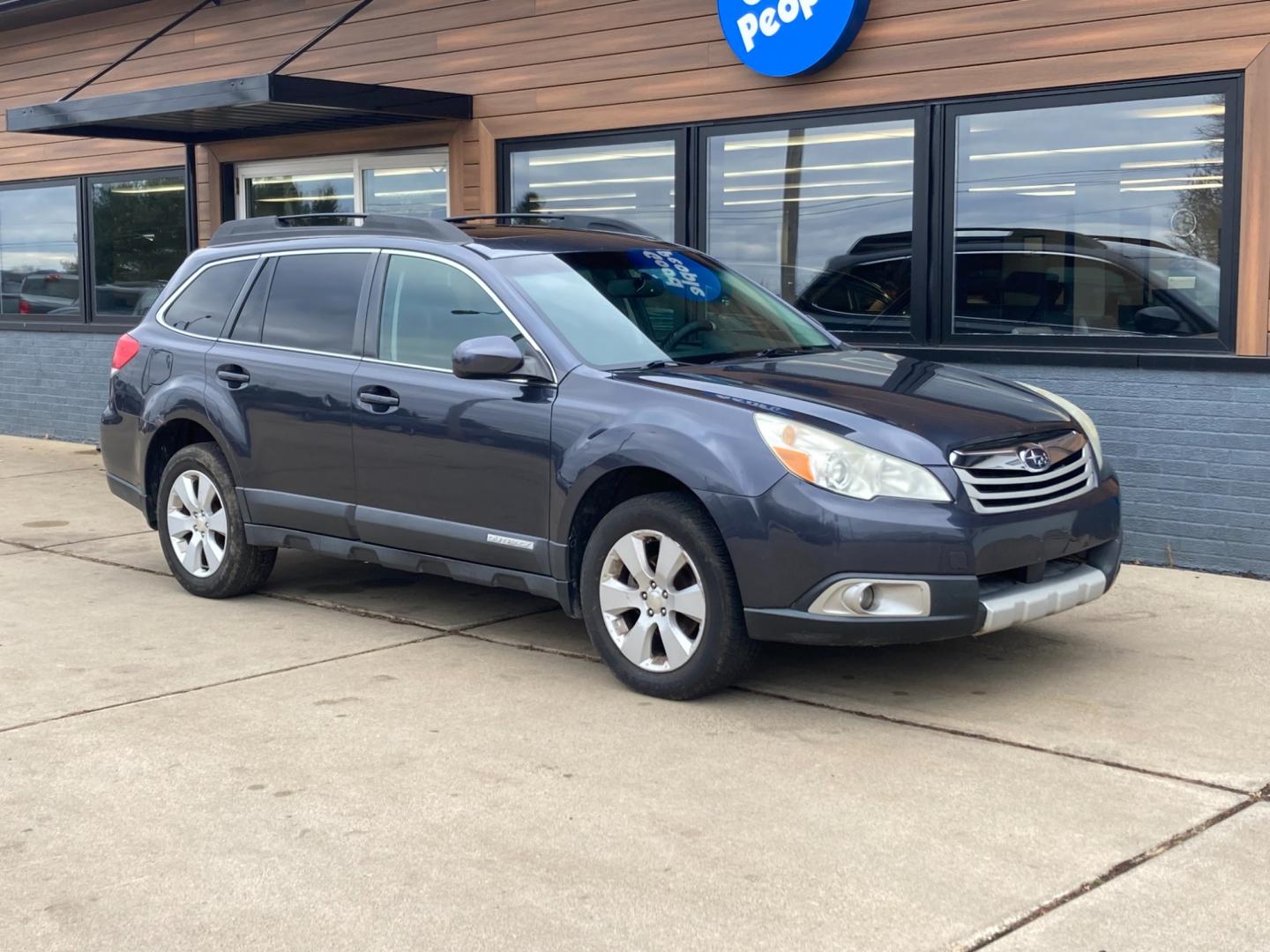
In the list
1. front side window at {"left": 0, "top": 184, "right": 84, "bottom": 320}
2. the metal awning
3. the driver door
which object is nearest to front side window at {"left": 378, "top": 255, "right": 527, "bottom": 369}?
the driver door

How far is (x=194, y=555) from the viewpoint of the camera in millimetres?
7340

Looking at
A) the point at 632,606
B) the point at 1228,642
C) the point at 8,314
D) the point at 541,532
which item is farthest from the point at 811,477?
the point at 8,314

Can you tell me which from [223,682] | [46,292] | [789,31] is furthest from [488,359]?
[46,292]

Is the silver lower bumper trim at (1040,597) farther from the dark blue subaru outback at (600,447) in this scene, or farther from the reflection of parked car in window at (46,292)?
the reflection of parked car in window at (46,292)

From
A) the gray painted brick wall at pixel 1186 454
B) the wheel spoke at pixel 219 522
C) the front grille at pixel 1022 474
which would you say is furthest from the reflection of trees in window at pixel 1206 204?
the wheel spoke at pixel 219 522

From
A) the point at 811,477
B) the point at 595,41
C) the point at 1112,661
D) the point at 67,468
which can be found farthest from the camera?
the point at 67,468

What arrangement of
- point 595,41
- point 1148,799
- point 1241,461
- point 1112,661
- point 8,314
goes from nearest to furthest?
point 1148,799, point 1112,661, point 1241,461, point 595,41, point 8,314

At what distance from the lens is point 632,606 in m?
5.50

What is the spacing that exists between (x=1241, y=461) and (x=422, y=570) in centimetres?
434

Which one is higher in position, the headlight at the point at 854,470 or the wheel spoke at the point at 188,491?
the headlight at the point at 854,470

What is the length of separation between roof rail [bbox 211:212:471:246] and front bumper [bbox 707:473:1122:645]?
214 centimetres

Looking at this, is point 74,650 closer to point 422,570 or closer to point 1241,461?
point 422,570

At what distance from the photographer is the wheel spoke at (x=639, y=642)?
18.0 feet

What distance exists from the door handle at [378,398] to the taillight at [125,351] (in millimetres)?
1845
